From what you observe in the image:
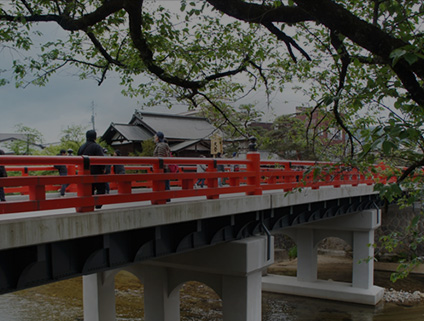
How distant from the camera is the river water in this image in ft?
54.4

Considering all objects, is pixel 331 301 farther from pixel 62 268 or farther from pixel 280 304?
pixel 62 268

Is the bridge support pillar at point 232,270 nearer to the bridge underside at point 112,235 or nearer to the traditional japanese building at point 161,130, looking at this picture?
the bridge underside at point 112,235

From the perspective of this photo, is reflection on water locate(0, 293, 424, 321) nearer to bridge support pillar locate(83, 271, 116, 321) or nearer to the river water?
the river water

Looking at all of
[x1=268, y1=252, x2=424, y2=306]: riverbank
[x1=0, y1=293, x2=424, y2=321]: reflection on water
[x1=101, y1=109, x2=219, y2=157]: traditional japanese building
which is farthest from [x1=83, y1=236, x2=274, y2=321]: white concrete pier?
[x1=101, y1=109, x2=219, y2=157]: traditional japanese building

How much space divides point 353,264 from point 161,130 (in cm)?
2000

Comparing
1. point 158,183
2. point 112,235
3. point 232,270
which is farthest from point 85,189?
point 232,270

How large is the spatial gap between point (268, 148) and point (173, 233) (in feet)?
69.3

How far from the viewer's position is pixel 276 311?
18000 mm

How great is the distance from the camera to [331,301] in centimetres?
1923

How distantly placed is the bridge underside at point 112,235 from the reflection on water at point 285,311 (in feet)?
27.6

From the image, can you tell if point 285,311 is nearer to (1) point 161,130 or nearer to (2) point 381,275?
(2) point 381,275

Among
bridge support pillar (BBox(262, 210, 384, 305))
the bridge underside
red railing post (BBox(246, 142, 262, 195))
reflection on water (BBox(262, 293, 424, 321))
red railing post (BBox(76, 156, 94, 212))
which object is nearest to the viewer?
the bridge underside

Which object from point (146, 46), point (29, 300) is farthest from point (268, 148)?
point (146, 46)

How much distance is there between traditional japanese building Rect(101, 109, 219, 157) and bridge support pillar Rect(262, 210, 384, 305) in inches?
462
